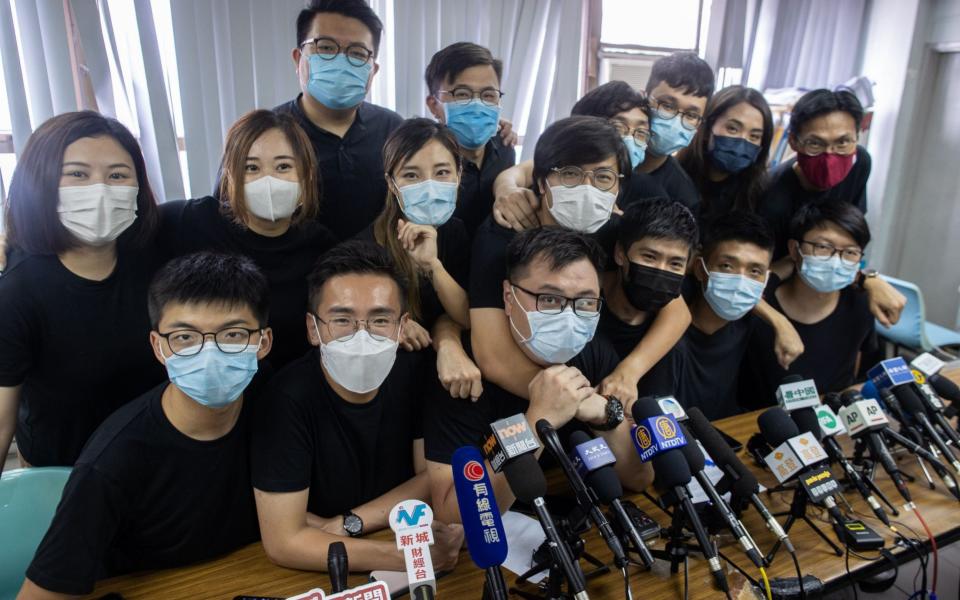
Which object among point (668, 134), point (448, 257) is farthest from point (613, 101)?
point (448, 257)

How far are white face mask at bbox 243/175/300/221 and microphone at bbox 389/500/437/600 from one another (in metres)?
1.27

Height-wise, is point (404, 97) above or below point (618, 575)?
above

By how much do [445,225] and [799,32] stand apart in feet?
14.7

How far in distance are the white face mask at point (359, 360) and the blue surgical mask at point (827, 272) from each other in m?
1.92

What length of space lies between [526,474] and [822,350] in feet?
6.84

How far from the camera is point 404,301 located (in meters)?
1.90

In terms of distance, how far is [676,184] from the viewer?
9.08 ft

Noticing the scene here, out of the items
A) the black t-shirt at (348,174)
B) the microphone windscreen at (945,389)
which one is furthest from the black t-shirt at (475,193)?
the microphone windscreen at (945,389)

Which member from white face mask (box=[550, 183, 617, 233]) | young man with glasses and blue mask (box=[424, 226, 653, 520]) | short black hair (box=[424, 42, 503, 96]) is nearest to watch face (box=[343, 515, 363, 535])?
young man with glasses and blue mask (box=[424, 226, 653, 520])

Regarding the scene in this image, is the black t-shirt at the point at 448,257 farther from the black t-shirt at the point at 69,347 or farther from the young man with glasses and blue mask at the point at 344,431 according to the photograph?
the black t-shirt at the point at 69,347

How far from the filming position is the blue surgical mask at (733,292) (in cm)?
237

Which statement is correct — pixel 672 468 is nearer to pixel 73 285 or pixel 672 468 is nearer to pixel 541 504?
pixel 541 504

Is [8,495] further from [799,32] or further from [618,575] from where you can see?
[799,32]

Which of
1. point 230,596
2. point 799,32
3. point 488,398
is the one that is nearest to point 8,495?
point 230,596
